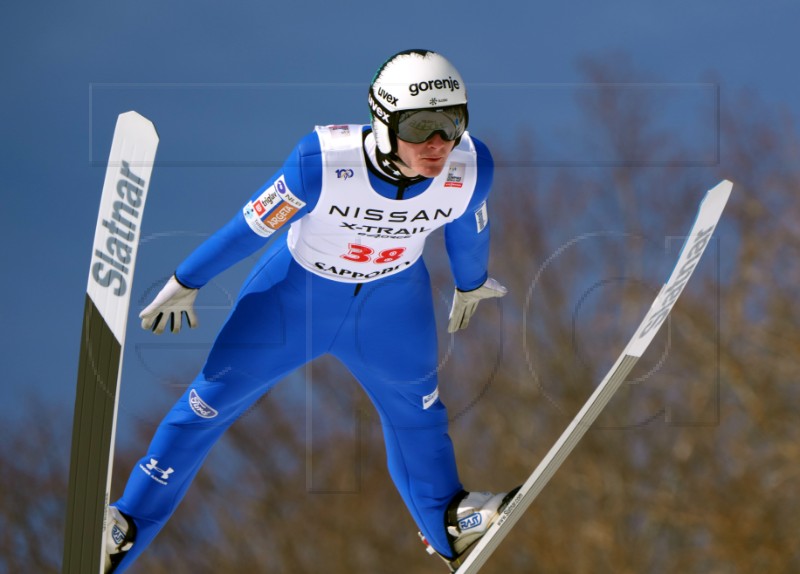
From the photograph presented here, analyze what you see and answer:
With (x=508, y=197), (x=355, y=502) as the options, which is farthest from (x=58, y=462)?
(x=508, y=197)

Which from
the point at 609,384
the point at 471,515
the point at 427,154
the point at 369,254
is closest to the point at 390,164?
the point at 427,154

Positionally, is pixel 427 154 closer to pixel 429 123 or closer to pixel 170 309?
pixel 429 123

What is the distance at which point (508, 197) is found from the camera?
1323 cm

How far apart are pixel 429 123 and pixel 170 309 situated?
1213mm

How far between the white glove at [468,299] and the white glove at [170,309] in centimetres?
106

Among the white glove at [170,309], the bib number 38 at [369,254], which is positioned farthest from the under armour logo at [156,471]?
the bib number 38 at [369,254]

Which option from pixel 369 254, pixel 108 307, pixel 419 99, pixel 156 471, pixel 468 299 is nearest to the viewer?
pixel 419 99

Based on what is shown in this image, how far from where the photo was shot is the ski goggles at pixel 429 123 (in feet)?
12.6

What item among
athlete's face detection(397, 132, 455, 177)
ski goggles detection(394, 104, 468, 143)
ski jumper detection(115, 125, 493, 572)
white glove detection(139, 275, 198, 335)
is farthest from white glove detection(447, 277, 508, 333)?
white glove detection(139, 275, 198, 335)

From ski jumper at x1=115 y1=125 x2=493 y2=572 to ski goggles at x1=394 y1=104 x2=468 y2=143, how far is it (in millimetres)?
210

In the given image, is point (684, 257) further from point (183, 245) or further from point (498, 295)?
point (183, 245)

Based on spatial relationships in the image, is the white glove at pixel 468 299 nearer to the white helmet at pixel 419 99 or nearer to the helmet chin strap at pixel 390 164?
the helmet chin strap at pixel 390 164

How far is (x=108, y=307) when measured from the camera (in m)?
3.96

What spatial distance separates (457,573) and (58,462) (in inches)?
425
